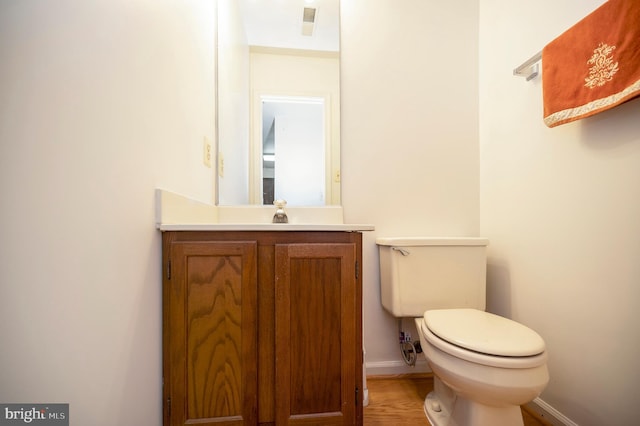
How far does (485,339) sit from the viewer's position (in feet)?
2.98

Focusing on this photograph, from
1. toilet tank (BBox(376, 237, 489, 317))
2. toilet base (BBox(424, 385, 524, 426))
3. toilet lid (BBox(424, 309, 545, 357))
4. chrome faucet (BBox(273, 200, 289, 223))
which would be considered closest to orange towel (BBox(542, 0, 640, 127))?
toilet tank (BBox(376, 237, 489, 317))

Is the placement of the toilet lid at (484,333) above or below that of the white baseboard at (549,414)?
above

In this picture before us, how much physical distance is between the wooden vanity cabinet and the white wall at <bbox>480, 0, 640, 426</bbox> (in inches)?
33.9

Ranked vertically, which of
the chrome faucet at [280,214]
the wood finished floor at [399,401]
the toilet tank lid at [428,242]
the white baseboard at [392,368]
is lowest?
the wood finished floor at [399,401]

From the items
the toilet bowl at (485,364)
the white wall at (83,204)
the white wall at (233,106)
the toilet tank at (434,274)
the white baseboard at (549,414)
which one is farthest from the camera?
the white wall at (233,106)

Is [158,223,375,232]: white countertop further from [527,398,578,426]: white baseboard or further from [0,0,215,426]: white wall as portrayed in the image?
[527,398,578,426]: white baseboard

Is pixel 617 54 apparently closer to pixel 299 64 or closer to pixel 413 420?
pixel 299 64

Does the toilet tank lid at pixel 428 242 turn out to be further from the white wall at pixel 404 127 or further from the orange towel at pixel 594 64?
the orange towel at pixel 594 64

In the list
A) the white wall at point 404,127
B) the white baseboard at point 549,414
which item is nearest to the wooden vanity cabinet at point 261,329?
the white wall at point 404,127

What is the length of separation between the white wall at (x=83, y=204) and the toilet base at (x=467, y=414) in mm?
1045

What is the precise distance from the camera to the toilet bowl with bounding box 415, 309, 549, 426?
0.84 metres

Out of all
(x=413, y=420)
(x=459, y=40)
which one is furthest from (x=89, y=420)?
(x=459, y=40)

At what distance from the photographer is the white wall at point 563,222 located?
930 millimetres

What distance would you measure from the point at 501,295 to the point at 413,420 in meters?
0.77
